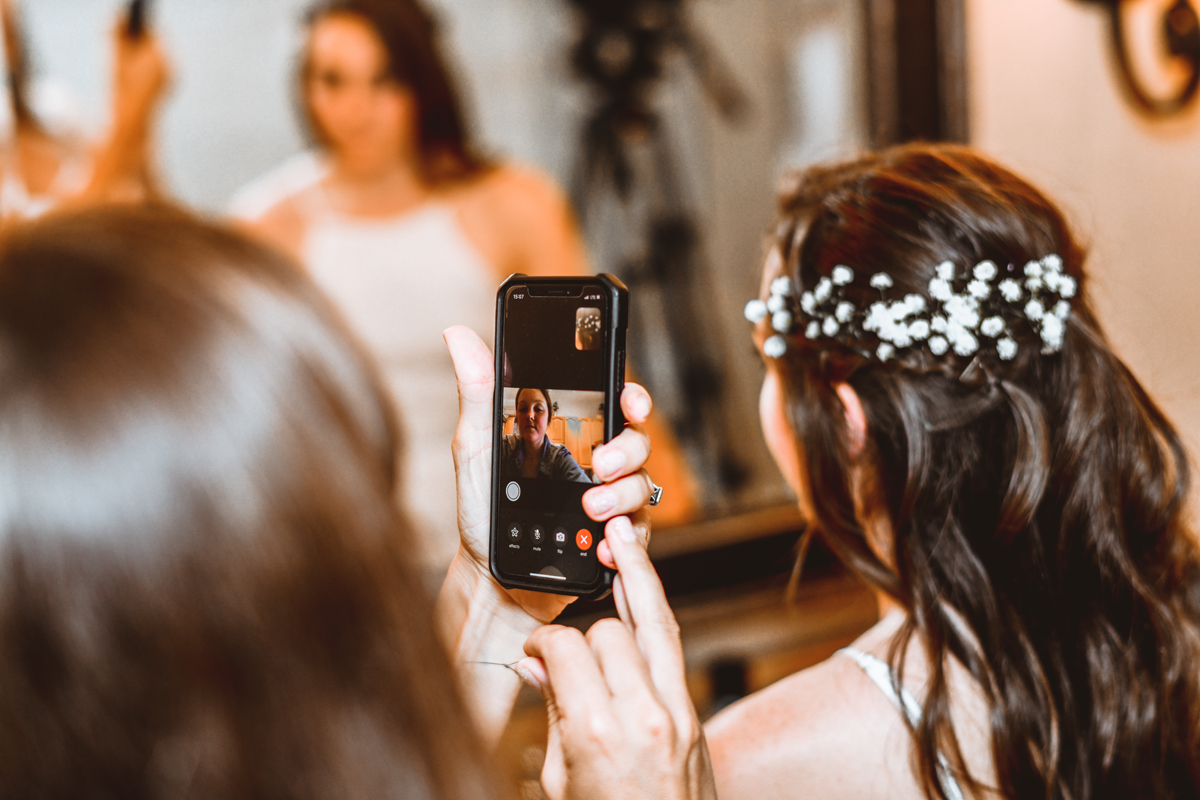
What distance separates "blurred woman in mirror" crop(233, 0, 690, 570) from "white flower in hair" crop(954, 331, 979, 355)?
0.92 metres

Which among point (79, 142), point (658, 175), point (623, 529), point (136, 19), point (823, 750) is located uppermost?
point (136, 19)

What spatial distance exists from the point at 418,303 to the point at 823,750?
3.65 feet

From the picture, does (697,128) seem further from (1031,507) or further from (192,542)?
(192,542)

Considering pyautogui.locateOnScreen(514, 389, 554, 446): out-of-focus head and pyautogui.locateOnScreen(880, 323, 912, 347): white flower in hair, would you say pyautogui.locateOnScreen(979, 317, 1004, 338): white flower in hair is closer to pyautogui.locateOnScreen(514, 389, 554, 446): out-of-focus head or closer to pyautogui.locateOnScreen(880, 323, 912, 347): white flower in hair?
pyautogui.locateOnScreen(880, 323, 912, 347): white flower in hair

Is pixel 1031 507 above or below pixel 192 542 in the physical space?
below

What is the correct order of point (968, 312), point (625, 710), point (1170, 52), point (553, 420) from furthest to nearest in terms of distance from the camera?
point (1170, 52) → point (968, 312) → point (553, 420) → point (625, 710)

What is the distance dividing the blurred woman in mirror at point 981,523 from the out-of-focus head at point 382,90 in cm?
93

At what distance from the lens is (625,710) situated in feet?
1.49

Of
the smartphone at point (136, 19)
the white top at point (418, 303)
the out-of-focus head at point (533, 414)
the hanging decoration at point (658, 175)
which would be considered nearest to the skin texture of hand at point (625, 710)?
the out-of-focus head at point (533, 414)

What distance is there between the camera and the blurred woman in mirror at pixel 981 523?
2.41ft

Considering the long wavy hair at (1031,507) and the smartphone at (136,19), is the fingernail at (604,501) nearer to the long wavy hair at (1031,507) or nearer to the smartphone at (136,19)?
the long wavy hair at (1031,507)

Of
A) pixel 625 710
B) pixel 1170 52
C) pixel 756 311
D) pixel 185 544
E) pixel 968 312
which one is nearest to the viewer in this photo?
pixel 185 544

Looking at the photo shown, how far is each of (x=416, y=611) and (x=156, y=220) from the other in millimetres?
176

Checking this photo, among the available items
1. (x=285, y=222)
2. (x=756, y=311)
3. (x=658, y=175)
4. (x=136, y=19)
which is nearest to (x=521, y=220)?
(x=658, y=175)
